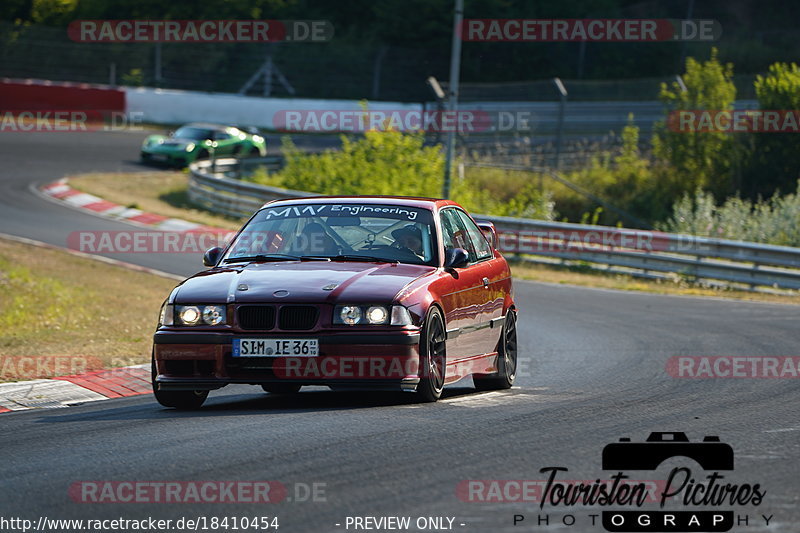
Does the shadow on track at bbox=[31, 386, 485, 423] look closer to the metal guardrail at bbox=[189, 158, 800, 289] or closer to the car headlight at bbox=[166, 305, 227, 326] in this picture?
the car headlight at bbox=[166, 305, 227, 326]

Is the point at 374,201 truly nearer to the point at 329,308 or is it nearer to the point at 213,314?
the point at 329,308

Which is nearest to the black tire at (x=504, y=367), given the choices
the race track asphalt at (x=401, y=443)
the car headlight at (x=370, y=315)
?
the race track asphalt at (x=401, y=443)

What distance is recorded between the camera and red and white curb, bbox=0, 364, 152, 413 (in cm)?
909

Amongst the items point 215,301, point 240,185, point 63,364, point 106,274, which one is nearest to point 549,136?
point 240,185

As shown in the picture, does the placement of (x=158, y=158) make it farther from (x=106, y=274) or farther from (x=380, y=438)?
(x=380, y=438)

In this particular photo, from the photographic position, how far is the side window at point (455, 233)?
9211 millimetres

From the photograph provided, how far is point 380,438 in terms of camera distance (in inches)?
253

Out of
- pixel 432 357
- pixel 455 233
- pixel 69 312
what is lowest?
pixel 69 312

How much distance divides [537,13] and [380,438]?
179ft

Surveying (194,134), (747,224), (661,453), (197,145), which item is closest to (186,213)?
(197,145)

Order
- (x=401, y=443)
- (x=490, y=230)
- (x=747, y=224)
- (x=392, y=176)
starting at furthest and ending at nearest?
1. (x=392, y=176)
2. (x=747, y=224)
3. (x=490, y=230)
4. (x=401, y=443)

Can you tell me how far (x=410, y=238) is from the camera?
883 centimetres

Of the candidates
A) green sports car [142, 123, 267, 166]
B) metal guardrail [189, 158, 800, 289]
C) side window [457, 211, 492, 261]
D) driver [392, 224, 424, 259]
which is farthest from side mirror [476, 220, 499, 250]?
green sports car [142, 123, 267, 166]

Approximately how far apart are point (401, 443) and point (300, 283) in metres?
1.83
